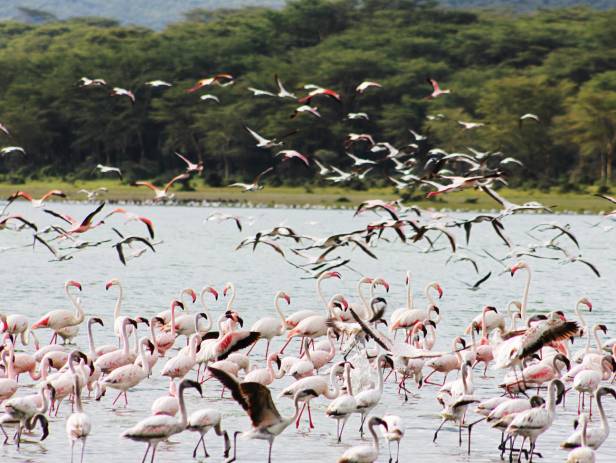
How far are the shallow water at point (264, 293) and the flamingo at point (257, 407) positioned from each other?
23.4 inches

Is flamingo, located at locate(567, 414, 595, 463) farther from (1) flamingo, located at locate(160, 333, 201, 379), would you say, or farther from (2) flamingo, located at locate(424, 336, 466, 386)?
(1) flamingo, located at locate(160, 333, 201, 379)

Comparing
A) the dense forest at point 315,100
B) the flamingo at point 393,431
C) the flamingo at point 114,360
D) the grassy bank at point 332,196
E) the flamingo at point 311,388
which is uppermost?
the flamingo at point 393,431

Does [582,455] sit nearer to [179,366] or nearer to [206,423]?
[206,423]

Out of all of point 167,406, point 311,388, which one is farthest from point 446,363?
point 167,406

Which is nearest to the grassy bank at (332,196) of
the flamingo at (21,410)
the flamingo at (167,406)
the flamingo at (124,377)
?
the flamingo at (124,377)

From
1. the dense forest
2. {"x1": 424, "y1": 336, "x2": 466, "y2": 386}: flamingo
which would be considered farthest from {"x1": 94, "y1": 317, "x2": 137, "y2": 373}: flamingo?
the dense forest

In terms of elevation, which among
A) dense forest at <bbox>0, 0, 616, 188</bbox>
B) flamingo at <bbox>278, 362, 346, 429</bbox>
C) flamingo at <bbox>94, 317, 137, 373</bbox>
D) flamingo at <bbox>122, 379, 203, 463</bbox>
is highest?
flamingo at <bbox>122, 379, 203, 463</bbox>

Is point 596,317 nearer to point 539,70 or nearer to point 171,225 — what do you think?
point 171,225

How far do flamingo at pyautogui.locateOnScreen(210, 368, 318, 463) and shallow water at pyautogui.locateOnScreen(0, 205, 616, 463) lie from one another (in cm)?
59

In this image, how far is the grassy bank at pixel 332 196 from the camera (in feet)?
190

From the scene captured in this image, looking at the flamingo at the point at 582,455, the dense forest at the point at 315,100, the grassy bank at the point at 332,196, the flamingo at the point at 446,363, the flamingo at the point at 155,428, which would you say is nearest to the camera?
the flamingo at the point at 582,455

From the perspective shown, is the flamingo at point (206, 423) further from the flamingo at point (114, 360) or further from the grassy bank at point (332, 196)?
the grassy bank at point (332, 196)

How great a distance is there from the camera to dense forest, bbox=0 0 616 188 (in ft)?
246

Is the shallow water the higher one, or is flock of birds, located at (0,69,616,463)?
flock of birds, located at (0,69,616,463)
